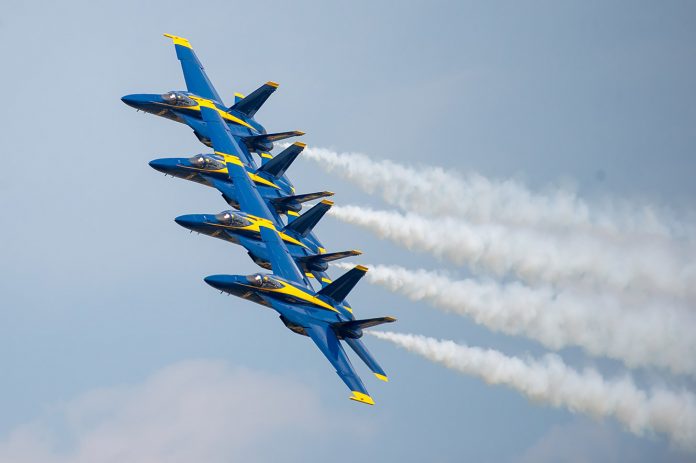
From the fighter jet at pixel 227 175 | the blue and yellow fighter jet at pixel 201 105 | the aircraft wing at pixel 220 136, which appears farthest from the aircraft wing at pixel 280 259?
the blue and yellow fighter jet at pixel 201 105

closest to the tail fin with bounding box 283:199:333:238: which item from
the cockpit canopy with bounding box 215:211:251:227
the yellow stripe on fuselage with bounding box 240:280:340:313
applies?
the cockpit canopy with bounding box 215:211:251:227

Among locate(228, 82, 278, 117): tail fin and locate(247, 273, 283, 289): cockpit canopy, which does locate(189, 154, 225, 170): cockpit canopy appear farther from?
locate(247, 273, 283, 289): cockpit canopy

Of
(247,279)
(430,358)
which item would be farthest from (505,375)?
(247,279)

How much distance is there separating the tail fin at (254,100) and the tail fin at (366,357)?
102ft

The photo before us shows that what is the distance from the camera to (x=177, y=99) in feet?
396

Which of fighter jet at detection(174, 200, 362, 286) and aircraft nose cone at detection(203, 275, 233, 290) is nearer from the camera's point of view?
aircraft nose cone at detection(203, 275, 233, 290)

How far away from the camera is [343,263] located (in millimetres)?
117312

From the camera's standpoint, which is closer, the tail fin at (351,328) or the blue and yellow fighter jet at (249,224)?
the tail fin at (351,328)

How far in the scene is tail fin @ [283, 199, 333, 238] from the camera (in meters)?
113

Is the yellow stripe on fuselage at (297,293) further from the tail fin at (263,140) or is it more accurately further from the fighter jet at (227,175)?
the tail fin at (263,140)

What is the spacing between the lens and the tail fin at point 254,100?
415ft

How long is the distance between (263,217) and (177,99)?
50.8 ft

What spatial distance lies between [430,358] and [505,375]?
6.03 metres

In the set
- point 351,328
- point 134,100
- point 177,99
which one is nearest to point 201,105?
point 177,99
